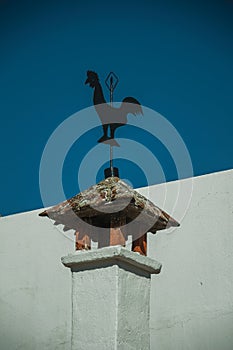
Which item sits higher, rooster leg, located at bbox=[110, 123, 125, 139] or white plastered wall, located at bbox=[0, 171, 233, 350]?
rooster leg, located at bbox=[110, 123, 125, 139]

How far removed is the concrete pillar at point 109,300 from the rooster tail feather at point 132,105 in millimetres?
1529

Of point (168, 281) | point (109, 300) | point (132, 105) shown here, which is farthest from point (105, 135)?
point (168, 281)

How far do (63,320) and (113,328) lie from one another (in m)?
2.61

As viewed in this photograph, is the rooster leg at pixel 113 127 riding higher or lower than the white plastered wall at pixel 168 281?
higher

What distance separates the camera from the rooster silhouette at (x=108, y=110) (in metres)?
4.66

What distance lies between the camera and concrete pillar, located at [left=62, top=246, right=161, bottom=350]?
3740 mm

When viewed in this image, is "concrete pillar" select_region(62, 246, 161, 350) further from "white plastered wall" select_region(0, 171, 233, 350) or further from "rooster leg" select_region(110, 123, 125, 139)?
"white plastered wall" select_region(0, 171, 233, 350)

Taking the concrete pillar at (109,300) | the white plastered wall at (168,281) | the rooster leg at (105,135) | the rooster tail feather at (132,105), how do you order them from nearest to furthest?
the concrete pillar at (109,300), the rooster leg at (105,135), the rooster tail feather at (132,105), the white plastered wall at (168,281)

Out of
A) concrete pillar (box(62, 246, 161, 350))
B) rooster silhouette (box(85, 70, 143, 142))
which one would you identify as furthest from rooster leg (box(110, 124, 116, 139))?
concrete pillar (box(62, 246, 161, 350))

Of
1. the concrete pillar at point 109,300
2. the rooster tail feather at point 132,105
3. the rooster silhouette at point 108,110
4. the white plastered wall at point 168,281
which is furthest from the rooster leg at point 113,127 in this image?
the white plastered wall at point 168,281

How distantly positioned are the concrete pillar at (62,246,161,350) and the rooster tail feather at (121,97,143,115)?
1.53m

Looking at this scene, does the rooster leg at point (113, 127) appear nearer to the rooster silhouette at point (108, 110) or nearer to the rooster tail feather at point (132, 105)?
the rooster silhouette at point (108, 110)

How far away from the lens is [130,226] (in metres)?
4.23

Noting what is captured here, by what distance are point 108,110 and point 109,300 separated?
1.61 metres
